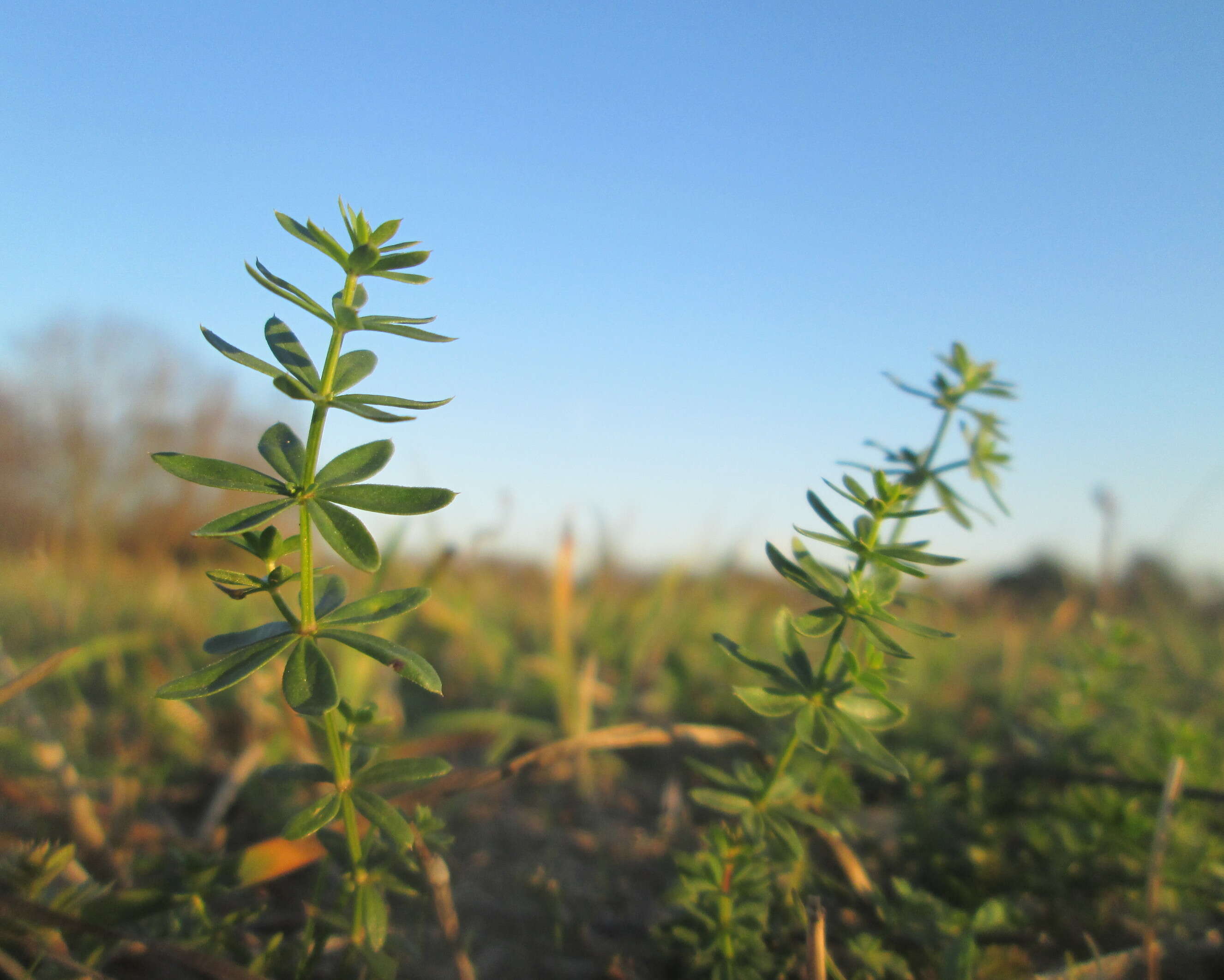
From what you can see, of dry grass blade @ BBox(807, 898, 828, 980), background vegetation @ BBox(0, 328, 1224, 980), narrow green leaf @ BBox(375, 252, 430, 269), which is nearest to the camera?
narrow green leaf @ BBox(375, 252, 430, 269)

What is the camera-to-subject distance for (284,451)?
873mm

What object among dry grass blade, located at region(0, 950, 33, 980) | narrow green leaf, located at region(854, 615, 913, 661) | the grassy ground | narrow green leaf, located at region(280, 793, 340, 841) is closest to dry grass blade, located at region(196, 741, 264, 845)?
the grassy ground

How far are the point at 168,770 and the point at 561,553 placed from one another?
45.5 inches

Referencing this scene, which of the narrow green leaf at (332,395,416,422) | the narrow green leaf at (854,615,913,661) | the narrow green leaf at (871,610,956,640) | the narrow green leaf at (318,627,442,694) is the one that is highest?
the narrow green leaf at (332,395,416,422)

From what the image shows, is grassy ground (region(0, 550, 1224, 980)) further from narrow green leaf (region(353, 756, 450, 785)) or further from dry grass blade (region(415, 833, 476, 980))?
narrow green leaf (region(353, 756, 450, 785))

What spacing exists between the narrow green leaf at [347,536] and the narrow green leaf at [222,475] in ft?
0.15

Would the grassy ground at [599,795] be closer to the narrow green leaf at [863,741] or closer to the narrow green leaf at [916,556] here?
the narrow green leaf at [863,741]

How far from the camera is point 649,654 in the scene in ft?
9.93

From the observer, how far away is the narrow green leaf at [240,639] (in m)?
0.88

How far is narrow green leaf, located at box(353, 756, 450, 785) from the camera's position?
3.23ft

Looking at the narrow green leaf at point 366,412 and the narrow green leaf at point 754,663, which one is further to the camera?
the narrow green leaf at point 754,663

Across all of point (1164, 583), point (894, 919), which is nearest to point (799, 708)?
point (894, 919)

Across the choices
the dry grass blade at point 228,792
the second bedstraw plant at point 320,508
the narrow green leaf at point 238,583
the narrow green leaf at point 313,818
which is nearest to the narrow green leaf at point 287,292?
the second bedstraw plant at point 320,508

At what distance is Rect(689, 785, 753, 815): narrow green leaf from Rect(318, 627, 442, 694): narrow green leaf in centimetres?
46
